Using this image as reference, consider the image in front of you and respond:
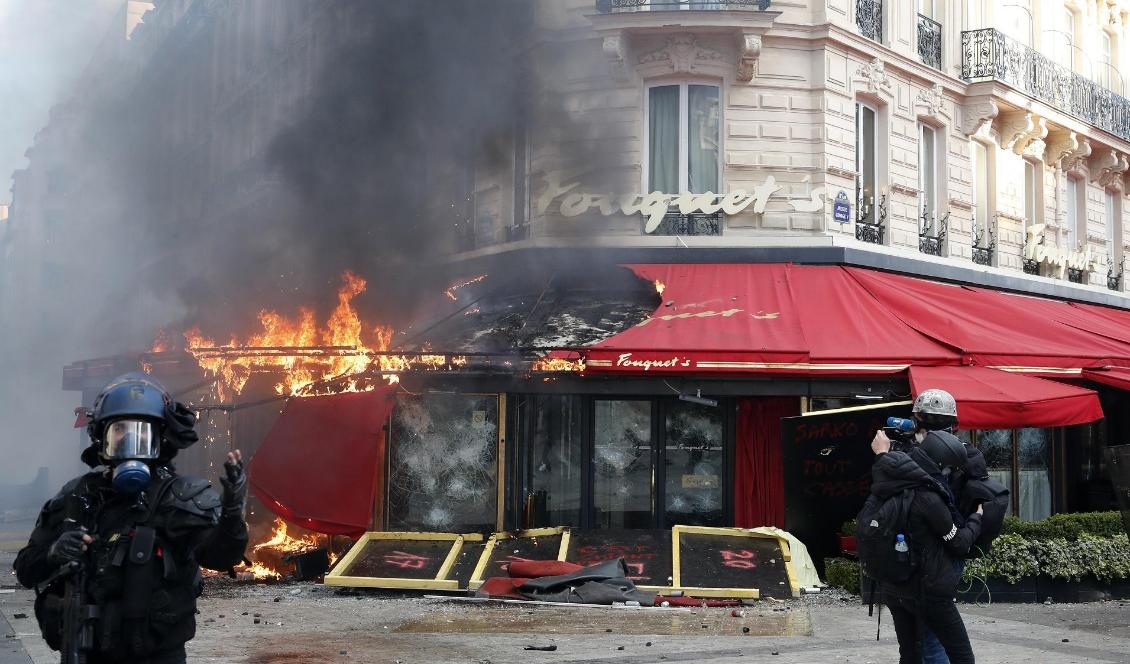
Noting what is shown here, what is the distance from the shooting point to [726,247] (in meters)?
13.4

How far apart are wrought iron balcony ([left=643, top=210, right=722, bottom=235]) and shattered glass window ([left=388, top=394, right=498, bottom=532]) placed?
2.83 metres

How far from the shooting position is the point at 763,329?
11.8 m

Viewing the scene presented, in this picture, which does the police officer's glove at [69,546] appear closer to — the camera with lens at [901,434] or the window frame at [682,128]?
the camera with lens at [901,434]

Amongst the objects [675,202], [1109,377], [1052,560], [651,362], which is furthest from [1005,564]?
[675,202]

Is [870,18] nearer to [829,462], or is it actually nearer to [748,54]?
[748,54]

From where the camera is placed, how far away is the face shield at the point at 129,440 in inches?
153

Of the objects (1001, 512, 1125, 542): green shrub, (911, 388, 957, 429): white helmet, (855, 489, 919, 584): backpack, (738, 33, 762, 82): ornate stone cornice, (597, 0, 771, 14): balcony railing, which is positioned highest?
(597, 0, 771, 14): balcony railing

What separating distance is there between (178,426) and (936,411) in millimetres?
3354

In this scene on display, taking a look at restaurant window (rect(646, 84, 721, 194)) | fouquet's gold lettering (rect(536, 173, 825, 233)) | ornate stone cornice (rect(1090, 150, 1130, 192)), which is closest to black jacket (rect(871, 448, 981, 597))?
fouquet's gold lettering (rect(536, 173, 825, 233))

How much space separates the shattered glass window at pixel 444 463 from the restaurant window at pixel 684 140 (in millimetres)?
3406

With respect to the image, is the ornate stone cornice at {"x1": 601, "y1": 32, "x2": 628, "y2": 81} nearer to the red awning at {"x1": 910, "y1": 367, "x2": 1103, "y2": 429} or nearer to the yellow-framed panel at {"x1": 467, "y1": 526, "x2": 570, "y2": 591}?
the red awning at {"x1": 910, "y1": 367, "x2": 1103, "y2": 429}

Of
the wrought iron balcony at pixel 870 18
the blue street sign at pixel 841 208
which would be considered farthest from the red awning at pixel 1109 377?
the wrought iron balcony at pixel 870 18

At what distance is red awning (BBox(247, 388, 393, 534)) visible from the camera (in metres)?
11.3

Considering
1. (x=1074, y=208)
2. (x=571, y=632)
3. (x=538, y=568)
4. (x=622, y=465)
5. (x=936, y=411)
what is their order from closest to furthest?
(x=936, y=411) → (x=571, y=632) → (x=538, y=568) → (x=622, y=465) → (x=1074, y=208)
